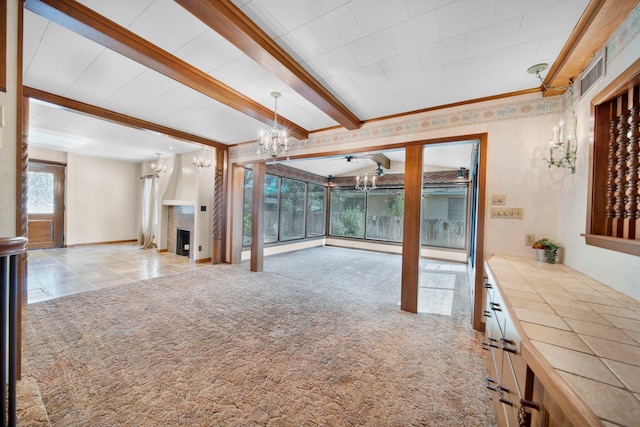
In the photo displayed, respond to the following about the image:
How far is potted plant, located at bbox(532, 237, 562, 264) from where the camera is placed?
2213 mm

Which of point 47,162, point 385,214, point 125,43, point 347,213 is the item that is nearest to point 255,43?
point 125,43

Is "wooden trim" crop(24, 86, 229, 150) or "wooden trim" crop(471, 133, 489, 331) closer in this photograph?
"wooden trim" crop(471, 133, 489, 331)

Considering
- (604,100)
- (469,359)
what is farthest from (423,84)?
(469,359)

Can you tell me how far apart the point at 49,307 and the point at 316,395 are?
3.48 meters

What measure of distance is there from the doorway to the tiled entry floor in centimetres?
39

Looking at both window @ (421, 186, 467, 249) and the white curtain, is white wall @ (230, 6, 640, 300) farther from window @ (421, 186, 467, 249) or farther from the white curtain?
the white curtain

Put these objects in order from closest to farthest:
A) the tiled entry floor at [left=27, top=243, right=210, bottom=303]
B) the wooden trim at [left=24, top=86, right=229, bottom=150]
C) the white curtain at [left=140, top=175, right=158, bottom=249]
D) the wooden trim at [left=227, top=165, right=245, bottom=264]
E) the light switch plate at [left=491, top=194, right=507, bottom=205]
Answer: the light switch plate at [left=491, top=194, right=507, bottom=205] < the wooden trim at [left=24, top=86, right=229, bottom=150] < the tiled entry floor at [left=27, top=243, right=210, bottom=303] < the wooden trim at [left=227, top=165, right=245, bottom=264] < the white curtain at [left=140, top=175, right=158, bottom=249]

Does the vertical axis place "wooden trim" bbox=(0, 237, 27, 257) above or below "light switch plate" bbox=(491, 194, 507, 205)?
below

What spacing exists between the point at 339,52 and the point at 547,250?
262 centimetres

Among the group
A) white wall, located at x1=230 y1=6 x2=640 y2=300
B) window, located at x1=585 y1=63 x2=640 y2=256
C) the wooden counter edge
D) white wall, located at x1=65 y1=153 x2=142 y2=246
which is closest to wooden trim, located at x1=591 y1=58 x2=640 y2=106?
window, located at x1=585 y1=63 x2=640 y2=256

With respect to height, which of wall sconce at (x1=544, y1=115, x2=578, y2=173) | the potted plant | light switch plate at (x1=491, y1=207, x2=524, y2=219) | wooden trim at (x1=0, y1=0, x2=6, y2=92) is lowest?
the potted plant

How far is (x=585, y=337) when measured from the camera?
2.81 feet

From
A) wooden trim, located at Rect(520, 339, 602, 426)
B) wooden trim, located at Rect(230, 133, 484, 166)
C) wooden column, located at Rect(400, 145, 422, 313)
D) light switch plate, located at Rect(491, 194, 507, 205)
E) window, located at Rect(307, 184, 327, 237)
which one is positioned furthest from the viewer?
window, located at Rect(307, 184, 327, 237)

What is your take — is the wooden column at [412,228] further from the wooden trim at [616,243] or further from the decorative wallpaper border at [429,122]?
the wooden trim at [616,243]
